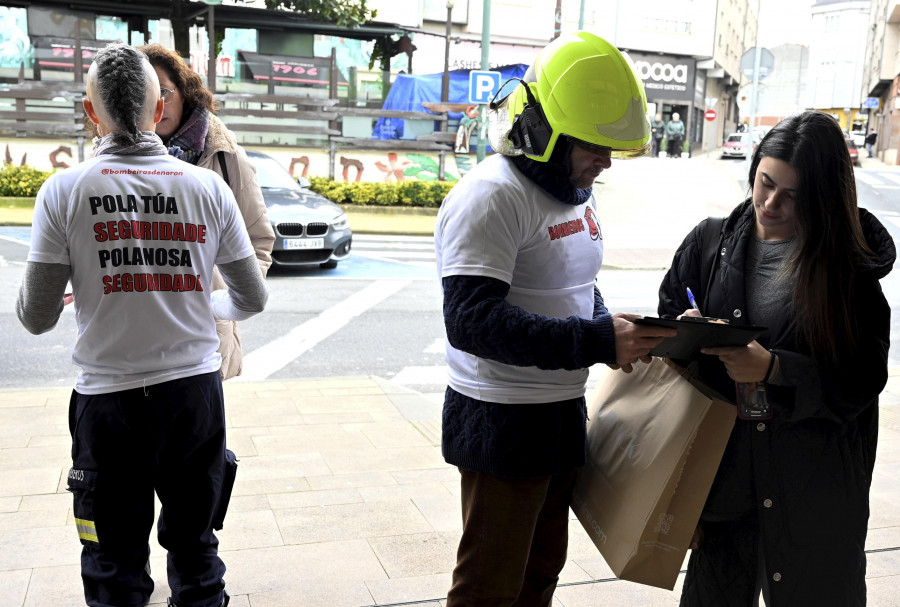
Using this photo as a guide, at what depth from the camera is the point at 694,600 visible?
7.86ft

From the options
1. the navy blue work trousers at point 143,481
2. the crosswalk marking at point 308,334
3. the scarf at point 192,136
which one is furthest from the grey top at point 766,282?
the crosswalk marking at point 308,334

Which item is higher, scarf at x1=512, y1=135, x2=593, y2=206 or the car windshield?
scarf at x1=512, y1=135, x2=593, y2=206

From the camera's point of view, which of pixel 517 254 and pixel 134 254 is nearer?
pixel 517 254

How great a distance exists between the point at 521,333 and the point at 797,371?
0.67 metres

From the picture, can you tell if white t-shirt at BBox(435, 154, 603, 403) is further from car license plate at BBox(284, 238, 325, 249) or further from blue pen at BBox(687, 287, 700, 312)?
car license plate at BBox(284, 238, 325, 249)

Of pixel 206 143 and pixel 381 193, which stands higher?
pixel 206 143

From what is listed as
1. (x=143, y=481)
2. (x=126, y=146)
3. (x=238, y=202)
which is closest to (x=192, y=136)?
(x=238, y=202)

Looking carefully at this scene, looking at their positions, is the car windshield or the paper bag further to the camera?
the car windshield

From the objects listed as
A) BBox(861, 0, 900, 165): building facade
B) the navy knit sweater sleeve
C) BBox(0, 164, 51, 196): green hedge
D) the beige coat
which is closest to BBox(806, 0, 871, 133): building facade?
BBox(861, 0, 900, 165): building facade

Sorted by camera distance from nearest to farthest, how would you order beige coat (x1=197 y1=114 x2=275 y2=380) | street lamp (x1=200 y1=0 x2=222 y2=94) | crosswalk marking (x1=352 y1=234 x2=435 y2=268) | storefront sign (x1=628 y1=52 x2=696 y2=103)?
beige coat (x1=197 y1=114 x2=275 y2=380) < crosswalk marking (x1=352 y1=234 x2=435 y2=268) < street lamp (x1=200 y1=0 x2=222 y2=94) < storefront sign (x1=628 y1=52 x2=696 y2=103)

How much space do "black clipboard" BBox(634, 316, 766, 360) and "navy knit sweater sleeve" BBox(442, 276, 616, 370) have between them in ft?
0.37

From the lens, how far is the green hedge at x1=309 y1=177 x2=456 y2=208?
20.0 meters

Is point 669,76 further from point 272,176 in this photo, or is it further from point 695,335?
point 695,335

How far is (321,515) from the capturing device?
3.83 m
